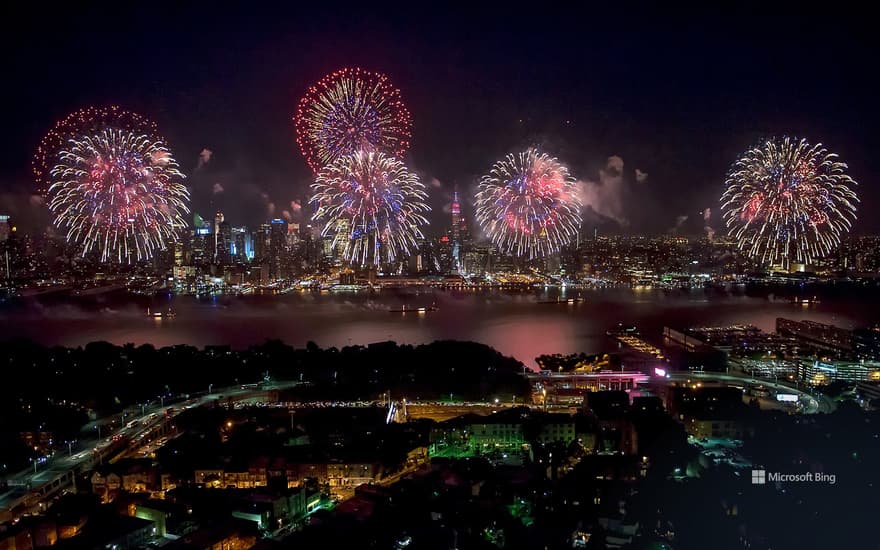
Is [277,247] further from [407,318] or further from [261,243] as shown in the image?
[407,318]

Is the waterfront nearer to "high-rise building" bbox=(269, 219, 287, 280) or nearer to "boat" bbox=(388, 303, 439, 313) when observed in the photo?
"boat" bbox=(388, 303, 439, 313)

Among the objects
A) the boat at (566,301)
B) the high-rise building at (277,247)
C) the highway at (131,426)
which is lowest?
the highway at (131,426)

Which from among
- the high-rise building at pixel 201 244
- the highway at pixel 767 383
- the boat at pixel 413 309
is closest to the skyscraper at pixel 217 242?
the high-rise building at pixel 201 244

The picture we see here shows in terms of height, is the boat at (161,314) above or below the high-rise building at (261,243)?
below

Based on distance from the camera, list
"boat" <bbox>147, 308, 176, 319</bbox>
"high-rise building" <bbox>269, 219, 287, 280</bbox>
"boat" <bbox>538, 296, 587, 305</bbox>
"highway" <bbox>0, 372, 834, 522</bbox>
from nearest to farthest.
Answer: "highway" <bbox>0, 372, 834, 522</bbox>
"boat" <bbox>147, 308, 176, 319</bbox>
"boat" <bbox>538, 296, 587, 305</bbox>
"high-rise building" <bbox>269, 219, 287, 280</bbox>

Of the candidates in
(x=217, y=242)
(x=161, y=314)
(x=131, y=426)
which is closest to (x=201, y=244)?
(x=217, y=242)

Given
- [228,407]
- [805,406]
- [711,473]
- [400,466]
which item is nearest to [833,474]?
[711,473]

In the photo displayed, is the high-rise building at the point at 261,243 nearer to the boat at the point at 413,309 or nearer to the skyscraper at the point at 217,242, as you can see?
the skyscraper at the point at 217,242

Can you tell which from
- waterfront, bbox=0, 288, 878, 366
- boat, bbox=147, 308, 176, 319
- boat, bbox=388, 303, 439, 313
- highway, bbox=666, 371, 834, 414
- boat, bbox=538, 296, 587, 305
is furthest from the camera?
boat, bbox=538, 296, 587, 305

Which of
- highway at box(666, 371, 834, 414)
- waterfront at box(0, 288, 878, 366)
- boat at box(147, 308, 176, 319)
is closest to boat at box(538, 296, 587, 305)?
waterfront at box(0, 288, 878, 366)

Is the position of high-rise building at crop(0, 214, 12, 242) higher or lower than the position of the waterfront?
higher
